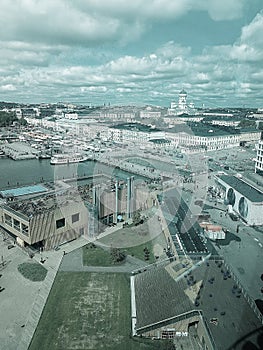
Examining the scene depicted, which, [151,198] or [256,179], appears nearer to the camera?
[151,198]

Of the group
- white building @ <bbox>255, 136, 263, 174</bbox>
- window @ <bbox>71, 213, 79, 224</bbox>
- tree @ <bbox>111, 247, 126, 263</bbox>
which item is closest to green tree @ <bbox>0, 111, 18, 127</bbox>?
white building @ <bbox>255, 136, 263, 174</bbox>

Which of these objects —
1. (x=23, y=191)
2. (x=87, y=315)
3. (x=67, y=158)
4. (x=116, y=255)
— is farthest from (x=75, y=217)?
(x=67, y=158)

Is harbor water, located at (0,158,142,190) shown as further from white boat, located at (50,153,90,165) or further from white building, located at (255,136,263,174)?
white building, located at (255,136,263,174)

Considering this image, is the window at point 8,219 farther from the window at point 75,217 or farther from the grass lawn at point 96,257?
the grass lawn at point 96,257

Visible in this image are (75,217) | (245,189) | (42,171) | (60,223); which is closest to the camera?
(60,223)

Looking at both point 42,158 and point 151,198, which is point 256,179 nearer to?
point 151,198

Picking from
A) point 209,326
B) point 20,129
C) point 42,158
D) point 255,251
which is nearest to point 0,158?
point 42,158

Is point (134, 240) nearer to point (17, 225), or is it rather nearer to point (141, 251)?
point (141, 251)
